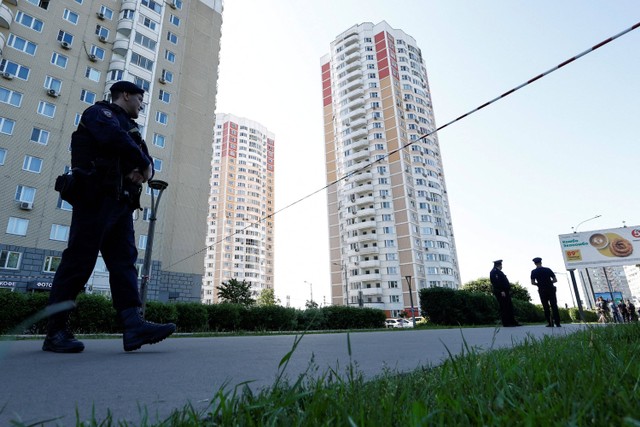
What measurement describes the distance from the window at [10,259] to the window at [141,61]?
18.9 meters

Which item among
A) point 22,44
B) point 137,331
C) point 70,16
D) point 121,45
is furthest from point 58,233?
point 137,331

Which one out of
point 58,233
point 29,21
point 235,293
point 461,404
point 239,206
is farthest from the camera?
point 239,206

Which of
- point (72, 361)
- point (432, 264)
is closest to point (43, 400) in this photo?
point (72, 361)

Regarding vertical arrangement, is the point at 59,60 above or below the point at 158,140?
above

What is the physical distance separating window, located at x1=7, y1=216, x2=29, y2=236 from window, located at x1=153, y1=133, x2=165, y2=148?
1175cm

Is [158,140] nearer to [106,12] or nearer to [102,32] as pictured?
[102,32]

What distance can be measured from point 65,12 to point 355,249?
53578mm

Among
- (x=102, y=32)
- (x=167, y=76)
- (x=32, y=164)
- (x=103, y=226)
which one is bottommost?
(x=103, y=226)

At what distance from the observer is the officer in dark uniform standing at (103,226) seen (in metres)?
2.70

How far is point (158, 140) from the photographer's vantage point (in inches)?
1281

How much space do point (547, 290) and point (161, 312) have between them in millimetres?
11614

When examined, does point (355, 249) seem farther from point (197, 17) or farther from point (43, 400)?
point (43, 400)

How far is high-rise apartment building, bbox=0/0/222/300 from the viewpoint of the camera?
24828 millimetres

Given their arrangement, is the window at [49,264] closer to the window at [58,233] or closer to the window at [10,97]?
the window at [58,233]
